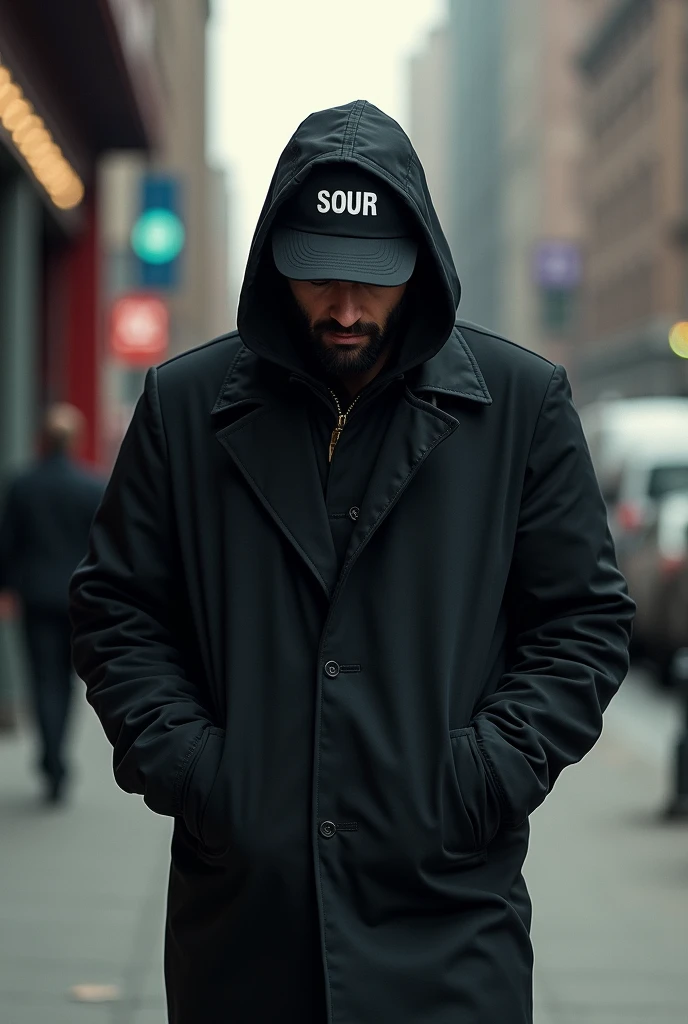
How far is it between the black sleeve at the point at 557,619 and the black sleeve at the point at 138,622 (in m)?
0.49

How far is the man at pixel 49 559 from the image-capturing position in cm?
956

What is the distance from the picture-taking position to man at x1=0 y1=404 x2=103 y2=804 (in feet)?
31.4

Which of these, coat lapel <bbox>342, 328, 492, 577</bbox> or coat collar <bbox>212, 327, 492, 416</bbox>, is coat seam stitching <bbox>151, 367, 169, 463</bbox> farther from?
coat lapel <bbox>342, 328, 492, 577</bbox>

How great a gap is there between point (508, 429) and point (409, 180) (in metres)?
0.43

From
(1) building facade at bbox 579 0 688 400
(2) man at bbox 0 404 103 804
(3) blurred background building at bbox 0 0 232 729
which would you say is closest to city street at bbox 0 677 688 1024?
(2) man at bbox 0 404 103 804

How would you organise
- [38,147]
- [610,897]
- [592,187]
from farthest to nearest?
[592,187] < [38,147] < [610,897]

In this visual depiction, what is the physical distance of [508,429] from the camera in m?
3.11

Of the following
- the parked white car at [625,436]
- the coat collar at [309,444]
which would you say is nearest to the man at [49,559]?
the coat collar at [309,444]

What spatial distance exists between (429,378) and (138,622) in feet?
2.05

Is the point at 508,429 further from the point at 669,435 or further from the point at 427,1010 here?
the point at 669,435

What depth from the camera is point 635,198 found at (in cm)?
6706

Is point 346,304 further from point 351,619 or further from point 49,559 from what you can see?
point 49,559

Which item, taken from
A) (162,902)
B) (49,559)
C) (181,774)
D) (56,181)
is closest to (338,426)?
(181,774)

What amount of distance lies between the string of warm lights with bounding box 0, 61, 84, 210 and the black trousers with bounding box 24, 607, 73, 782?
2.94 metres
